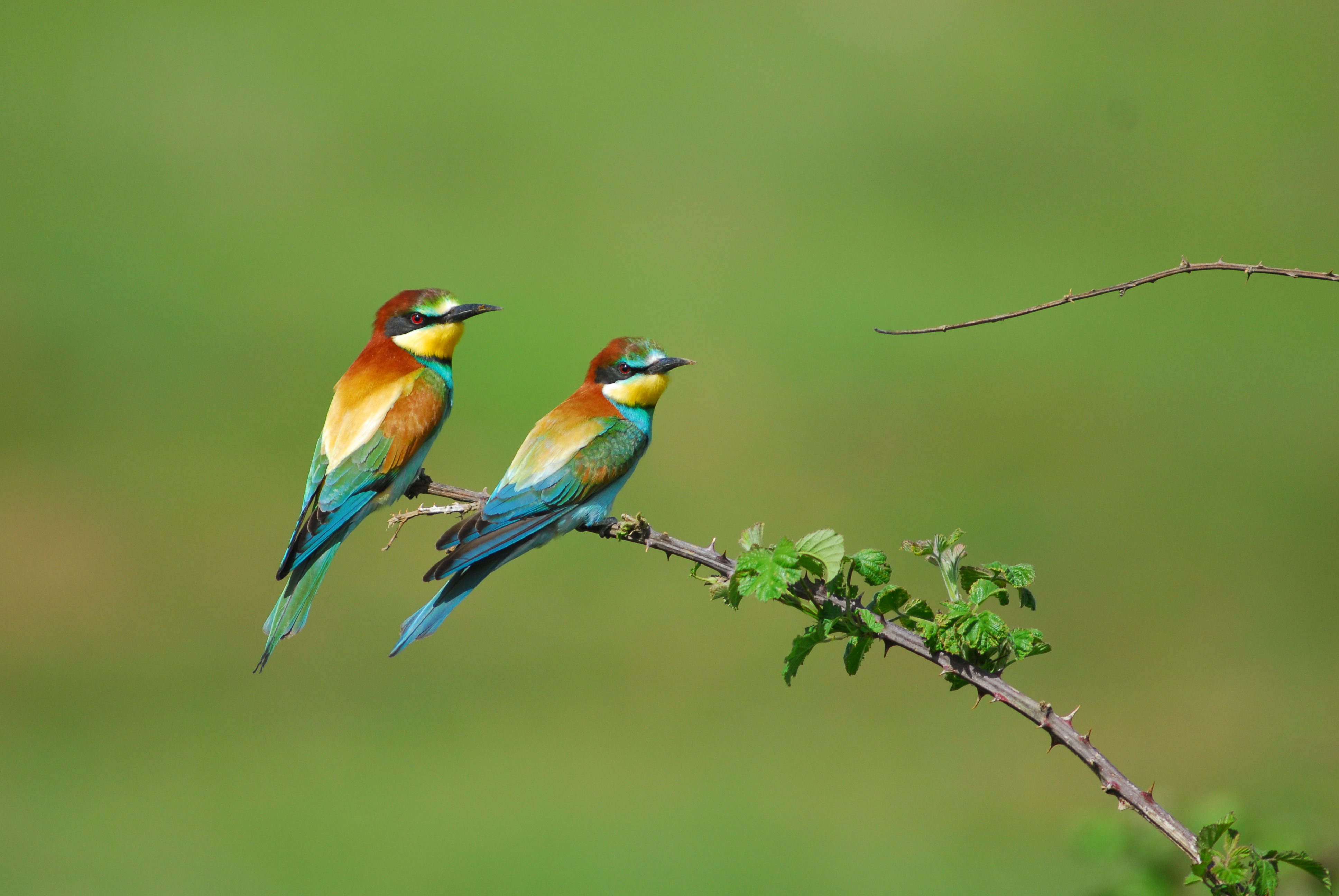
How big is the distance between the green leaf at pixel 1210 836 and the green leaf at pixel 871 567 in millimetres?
413

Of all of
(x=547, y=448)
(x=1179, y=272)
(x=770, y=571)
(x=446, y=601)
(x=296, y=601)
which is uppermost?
(x=1179, y=272)

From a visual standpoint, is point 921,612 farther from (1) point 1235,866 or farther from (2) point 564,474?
(2) point 564,474

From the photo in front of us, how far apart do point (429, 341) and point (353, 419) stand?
0.92 feet

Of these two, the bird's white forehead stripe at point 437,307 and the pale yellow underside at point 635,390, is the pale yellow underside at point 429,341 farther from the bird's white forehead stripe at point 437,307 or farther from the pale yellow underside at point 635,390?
the pale yellow underside at point 635,390

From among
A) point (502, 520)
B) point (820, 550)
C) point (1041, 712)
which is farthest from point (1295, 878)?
point (502, 520)

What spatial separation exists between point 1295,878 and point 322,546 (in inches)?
72.0

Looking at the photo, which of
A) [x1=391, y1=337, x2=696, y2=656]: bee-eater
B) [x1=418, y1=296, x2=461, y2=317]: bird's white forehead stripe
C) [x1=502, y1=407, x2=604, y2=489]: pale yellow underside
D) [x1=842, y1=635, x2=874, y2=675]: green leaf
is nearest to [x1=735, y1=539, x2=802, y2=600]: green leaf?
[x1=842, y1=635, x2=874, y2=675]: green leaf

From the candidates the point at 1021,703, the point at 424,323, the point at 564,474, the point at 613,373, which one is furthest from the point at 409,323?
the point at 1021,703

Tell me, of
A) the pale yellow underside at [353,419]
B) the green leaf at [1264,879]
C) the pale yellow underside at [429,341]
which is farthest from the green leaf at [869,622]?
the pale yellow underside at [429,341]

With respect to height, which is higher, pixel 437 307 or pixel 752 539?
pixel 437 307

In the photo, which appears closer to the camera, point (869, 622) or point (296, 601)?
point (869, 622)

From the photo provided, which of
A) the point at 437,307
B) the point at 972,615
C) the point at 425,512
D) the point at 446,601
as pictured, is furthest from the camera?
the point at 437,307

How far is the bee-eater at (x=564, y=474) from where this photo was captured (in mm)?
1931

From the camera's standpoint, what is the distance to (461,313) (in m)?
2.32
